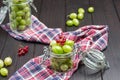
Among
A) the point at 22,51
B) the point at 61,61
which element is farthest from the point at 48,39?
the point at 61,61

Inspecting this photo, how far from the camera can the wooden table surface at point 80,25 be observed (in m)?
1.12

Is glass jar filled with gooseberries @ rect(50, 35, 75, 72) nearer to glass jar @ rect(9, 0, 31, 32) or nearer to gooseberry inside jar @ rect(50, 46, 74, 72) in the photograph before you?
gooseberry inside jar @ rect(50, 46, 74, 72)

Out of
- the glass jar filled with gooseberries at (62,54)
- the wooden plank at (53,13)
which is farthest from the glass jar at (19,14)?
the glass jar filled with gooseberries at (62,54)

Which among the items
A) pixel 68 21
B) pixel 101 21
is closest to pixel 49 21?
pixel 68 21

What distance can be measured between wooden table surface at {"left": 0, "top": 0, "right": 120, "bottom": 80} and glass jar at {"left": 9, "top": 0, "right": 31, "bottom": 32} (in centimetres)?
6

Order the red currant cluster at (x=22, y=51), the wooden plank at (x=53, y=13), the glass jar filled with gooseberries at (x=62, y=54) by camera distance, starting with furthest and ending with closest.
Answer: the wooden plank at (x=53, y=13), the red currant cluster at (x=22, y=51), the glass jar filled with gooseberries at (x=62, y=54)

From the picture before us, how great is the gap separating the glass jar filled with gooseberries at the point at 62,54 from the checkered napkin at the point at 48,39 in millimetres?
26

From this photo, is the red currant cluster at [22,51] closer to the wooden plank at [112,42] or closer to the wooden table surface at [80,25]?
the wooden table surface at [80,25]

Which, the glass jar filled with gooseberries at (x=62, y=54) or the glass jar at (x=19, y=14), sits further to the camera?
the glass jar at (x=19, y=14)

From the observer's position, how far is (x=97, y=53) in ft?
3.70

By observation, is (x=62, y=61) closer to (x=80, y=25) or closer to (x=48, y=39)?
(x=48, y=39)

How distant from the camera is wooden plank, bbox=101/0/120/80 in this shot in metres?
1.11

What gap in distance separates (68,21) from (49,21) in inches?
4.3

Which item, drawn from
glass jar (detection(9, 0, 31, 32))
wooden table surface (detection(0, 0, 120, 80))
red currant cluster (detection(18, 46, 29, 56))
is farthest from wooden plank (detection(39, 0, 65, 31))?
red currant cluster (detection(18, 46, 29, 56))
